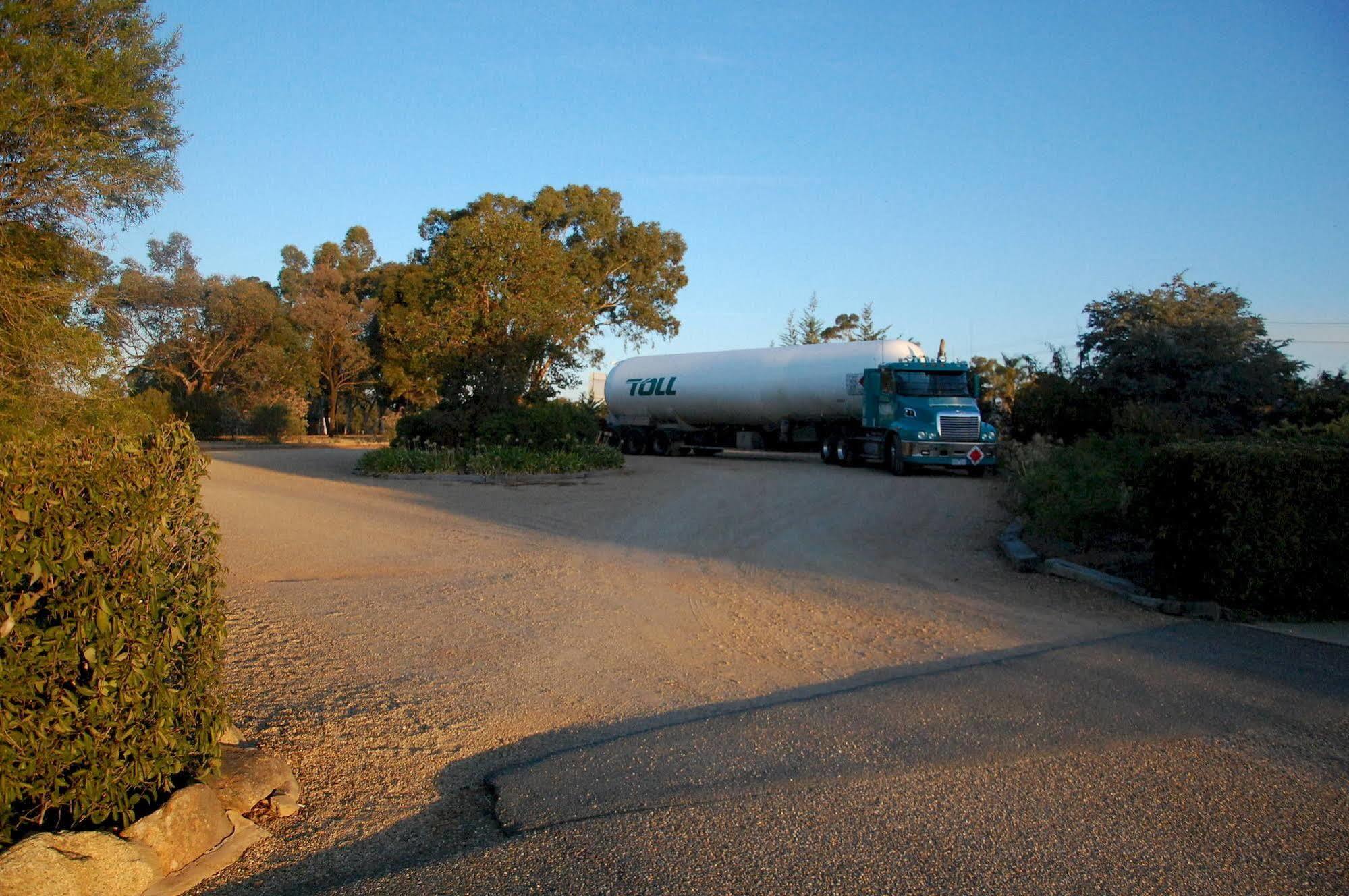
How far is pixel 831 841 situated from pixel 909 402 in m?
23.0

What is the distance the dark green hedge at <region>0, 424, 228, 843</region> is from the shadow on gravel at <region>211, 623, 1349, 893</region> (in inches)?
24.7

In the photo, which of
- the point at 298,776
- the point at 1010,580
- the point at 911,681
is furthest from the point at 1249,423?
the point at 298,776

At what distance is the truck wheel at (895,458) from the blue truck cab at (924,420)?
2 cm

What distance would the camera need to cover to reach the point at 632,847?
13.4 ft

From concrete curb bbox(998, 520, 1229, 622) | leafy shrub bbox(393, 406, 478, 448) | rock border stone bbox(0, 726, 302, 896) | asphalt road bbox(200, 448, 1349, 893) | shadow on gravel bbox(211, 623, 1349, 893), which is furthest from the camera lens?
leafy shrub bbox(393, 406, 478, 448)

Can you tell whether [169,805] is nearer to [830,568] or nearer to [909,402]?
[830,568]

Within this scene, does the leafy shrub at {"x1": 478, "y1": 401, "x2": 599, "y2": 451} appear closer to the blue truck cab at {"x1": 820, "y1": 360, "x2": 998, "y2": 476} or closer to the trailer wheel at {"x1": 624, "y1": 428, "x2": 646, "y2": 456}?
the blue truck cab at {"x1": 820, "y1": 360, "x2": 998, "y2": 476}

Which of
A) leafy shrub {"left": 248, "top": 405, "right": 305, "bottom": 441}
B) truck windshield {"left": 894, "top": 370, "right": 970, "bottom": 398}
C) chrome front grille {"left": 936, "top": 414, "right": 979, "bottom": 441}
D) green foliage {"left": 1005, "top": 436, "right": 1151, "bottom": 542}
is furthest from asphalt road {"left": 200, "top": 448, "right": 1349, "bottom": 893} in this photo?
leafy shrub {"left": 248, "top": 405, "right": 305, "bottom": 441}

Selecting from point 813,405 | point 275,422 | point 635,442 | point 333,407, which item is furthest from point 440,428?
point 333,407

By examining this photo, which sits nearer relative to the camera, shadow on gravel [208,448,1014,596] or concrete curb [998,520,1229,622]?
concrete curb [998,520,1229,622]

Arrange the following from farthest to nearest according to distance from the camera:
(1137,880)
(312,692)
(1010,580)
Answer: (1010,580) → (312,692) → (1137,880)

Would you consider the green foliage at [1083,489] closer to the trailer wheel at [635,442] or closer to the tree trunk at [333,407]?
the trailer wheel at [635,442]

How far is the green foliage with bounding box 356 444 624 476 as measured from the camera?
2433cm

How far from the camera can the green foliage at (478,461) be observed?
958 inches
